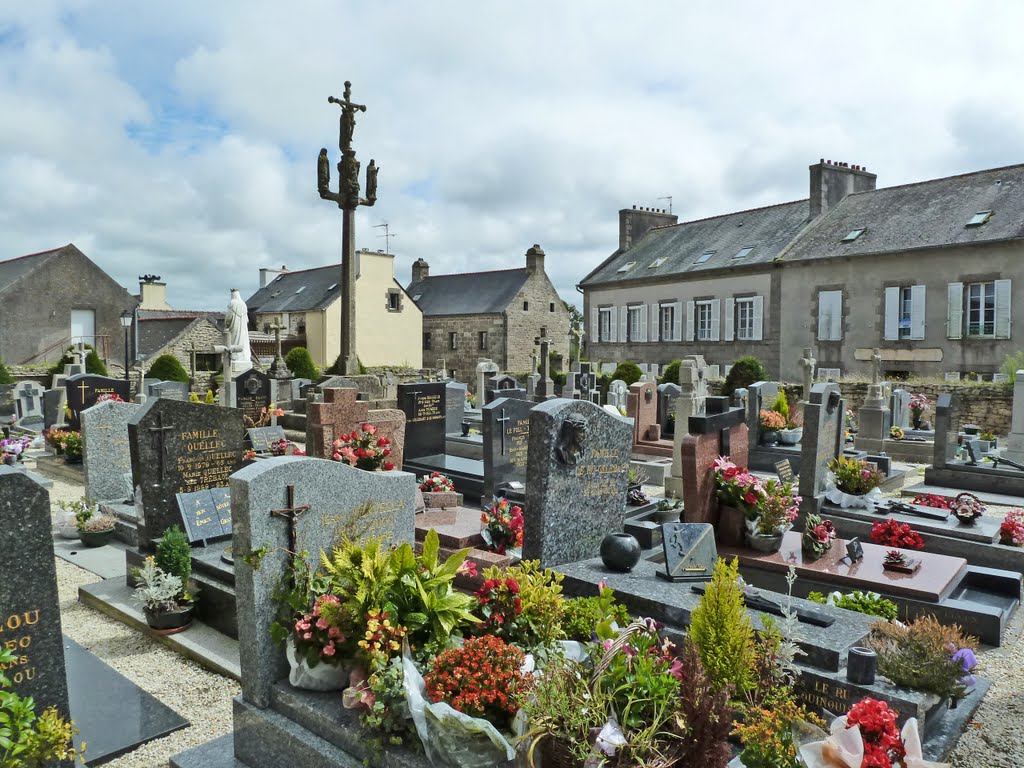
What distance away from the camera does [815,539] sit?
6629mm

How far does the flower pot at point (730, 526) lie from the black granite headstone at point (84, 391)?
41.8ft

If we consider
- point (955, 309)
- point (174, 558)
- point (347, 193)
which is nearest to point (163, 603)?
point (174, 558)

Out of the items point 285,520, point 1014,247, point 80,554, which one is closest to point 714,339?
point 1014,247

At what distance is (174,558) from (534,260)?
1326 inches

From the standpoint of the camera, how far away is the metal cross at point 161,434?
6902 mm

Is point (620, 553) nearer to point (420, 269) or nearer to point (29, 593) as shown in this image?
point (29, 593)

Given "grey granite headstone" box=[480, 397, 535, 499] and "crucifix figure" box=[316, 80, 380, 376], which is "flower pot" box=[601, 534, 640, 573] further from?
"crucifix figure" box=[316, 80, 380, 376]

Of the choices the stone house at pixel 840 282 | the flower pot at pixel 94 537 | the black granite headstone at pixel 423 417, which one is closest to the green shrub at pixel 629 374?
the stone house at pixel 840 282

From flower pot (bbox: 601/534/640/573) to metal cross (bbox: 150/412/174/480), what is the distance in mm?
4447

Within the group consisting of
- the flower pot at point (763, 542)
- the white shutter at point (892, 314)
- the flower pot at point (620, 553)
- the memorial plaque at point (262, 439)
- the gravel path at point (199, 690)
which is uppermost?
the white shutter at point (892, 314)

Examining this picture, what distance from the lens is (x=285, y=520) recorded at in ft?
13.2

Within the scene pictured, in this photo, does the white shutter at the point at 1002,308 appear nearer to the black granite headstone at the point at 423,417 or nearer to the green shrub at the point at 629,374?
the green shrub at the point at 629,374

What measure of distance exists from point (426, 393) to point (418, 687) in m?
8.38

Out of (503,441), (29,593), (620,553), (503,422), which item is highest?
(503,422)
